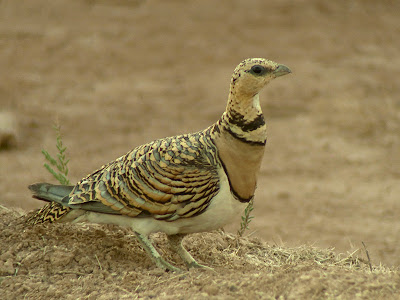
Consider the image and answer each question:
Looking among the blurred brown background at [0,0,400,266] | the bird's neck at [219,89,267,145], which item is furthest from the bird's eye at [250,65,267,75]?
the blurred brown background at [0,0,400,266]

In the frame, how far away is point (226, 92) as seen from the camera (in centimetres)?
1264

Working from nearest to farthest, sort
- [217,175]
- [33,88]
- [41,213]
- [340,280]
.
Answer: [340,280] < [217,175] < [41,213] < [33,88]

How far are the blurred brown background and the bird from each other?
Result: 12.4 ft

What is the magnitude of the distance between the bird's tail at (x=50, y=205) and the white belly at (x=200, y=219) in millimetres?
286

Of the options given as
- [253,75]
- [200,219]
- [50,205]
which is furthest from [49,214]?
[253,75]

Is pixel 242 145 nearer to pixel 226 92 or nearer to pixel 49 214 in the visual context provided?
pixel 49 214

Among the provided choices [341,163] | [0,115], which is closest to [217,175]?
[341,163]

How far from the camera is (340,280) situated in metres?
3.75

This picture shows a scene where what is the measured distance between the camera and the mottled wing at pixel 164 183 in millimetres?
4367

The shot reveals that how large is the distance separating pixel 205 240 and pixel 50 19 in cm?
1129

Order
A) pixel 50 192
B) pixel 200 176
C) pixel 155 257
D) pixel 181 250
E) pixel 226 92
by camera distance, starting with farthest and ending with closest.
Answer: pixel 226 92 < pixel 50 192 < pixel 181 250 < pixel 155 257 < pixel 200 176

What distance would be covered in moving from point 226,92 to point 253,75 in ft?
27.2

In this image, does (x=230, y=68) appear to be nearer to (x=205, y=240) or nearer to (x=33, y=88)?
(x=33, y=88)

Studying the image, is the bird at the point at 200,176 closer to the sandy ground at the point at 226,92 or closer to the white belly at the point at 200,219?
the white belly at the point at 200,219
